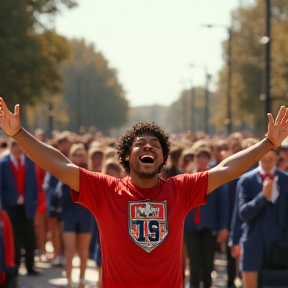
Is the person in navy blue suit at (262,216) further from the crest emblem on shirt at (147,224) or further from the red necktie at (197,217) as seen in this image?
the crest emblem on shirt at (147,224)

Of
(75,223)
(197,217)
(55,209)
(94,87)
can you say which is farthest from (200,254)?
(94,87)

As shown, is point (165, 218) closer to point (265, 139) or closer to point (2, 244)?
point (265, 139)

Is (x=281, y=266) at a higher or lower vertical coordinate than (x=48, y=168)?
lower

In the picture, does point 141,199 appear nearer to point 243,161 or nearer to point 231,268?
point 243,161

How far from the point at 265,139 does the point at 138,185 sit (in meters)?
0.79

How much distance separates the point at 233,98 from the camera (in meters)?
61.0

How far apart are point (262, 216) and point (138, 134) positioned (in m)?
3.44

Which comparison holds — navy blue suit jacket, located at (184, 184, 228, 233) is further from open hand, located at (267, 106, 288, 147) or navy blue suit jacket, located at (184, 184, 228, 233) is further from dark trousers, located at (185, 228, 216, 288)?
open hand, located at (267, 106, 288, 147)

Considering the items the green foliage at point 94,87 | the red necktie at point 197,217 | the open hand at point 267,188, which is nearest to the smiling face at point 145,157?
the open hand at point 267,188

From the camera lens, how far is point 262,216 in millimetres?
8594

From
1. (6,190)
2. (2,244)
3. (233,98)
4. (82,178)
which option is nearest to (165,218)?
(82,178)

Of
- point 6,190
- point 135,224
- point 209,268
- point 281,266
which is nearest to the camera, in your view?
point 135,224

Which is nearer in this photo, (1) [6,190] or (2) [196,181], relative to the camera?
(2) [196,181]

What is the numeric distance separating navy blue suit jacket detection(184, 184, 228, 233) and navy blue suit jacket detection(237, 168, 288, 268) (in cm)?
165
